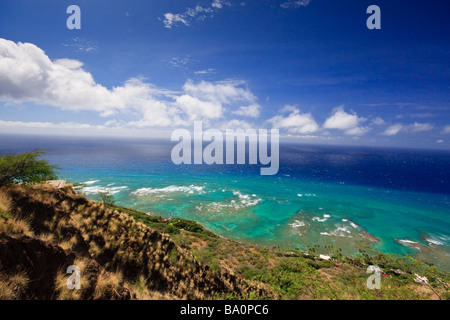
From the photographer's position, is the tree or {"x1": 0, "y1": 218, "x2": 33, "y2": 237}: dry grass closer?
{"x1": 0, "y1": 218, "x2": 33, "y2": 237}: dry grass

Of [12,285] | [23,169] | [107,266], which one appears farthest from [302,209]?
[12,285]

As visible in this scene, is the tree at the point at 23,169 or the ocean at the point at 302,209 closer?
the tree at the point at 23,169

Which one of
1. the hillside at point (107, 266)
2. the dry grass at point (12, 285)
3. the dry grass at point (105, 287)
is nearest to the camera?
the dry grass at point (12, 285)

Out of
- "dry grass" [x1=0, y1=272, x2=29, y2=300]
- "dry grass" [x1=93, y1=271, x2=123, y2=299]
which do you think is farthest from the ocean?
"dry grass" [x1=0, y1=272, x2=29, y2=300]

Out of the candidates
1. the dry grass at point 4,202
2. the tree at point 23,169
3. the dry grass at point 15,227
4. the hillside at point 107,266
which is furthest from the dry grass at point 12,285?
the tree at point 23,169

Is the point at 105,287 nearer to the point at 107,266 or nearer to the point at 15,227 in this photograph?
the point at 107,266

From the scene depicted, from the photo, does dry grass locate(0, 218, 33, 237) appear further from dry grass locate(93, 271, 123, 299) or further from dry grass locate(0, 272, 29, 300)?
dry grass locate(93, 271, 123, 299)

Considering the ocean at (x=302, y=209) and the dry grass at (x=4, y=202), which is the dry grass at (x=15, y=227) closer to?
the dry grass at (x=4, y=202)
